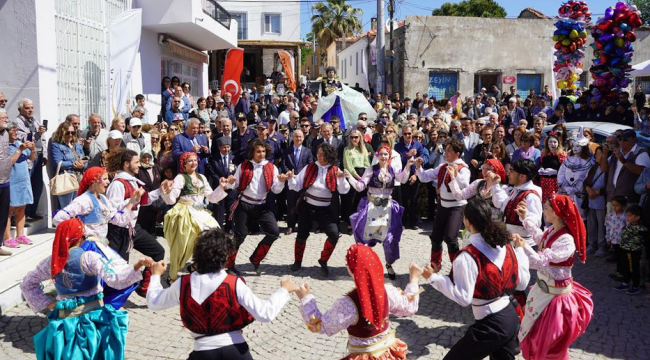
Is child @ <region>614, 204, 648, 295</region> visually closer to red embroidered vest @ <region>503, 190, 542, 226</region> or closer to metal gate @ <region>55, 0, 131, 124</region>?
red embroidered vest @ <region>503, 190, 542, 226</region>

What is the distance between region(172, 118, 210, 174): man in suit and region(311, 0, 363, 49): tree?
3955cm

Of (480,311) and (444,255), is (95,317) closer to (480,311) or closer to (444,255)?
(480,311)

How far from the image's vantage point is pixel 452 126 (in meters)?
10.7

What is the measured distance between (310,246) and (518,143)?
392 cm

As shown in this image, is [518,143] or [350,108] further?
[350,108]

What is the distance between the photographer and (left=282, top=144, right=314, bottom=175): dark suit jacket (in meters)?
9.59

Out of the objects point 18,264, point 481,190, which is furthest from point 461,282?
point 18,264

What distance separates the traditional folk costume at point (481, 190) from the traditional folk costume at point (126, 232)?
11.3 feet

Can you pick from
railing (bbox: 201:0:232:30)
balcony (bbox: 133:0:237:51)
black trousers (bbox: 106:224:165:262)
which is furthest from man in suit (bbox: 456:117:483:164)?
railing (bbox: 201:0:232:30)

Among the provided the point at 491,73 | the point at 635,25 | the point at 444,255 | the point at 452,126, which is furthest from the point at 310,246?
the point at 491,73

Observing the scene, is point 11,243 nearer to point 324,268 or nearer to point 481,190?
point 324,268

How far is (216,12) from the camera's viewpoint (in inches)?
670

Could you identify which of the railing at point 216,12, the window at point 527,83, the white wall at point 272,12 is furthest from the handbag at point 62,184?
the white wall at point 272,12

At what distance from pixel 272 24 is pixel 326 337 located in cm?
2934
